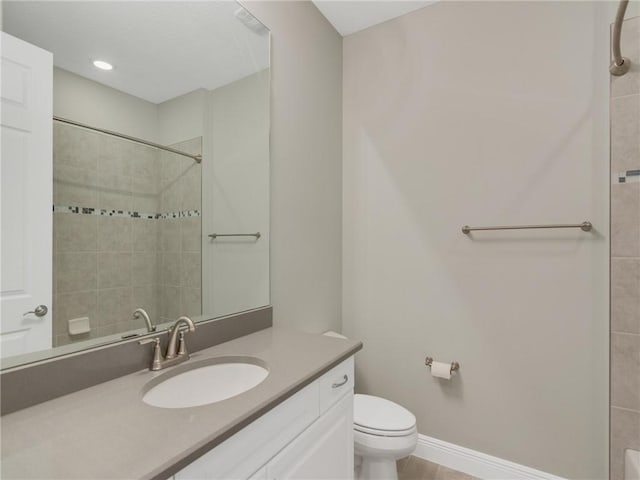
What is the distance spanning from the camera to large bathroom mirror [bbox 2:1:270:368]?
3.03 ft

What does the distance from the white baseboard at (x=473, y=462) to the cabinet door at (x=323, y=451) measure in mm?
841

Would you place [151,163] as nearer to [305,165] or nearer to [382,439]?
[305,165]

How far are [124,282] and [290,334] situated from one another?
681 millimetres

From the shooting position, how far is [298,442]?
0.97 meters

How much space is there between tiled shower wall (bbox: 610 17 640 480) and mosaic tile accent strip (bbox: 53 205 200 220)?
1.75 metres

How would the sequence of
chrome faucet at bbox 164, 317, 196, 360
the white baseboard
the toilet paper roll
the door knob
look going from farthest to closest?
the toilet paper roll
the white baseboard
chrome faucet at bbox 164, 317, 196, 360
the door knob

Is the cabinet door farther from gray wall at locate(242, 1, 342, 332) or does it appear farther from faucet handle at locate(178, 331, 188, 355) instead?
gray wall at locate(242, 1, 342, 332)

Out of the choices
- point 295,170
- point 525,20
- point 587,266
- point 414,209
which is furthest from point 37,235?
point 525,20

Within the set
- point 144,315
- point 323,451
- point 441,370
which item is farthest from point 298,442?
point 441,370

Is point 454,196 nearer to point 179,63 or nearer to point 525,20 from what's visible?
point 525,20

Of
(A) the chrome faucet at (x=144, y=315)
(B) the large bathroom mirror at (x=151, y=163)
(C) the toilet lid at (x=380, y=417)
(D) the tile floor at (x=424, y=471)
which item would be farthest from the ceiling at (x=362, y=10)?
(D) the tile floor at (x=424, y=471)

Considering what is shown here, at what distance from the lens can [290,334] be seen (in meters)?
1.45

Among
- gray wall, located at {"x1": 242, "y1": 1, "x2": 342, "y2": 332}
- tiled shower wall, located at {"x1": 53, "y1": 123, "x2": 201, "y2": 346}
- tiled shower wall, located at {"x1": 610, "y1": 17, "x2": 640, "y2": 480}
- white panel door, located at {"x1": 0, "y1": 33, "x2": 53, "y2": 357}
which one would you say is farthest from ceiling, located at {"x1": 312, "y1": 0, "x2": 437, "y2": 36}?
white panel door, located at {"x1": 0, "y1": 33, "x2": 53, "y2": 357}

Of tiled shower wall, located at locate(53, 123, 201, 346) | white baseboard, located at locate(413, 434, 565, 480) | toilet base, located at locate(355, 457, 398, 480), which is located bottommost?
white baseboard, located at locate(413, 434, 565, 480)
